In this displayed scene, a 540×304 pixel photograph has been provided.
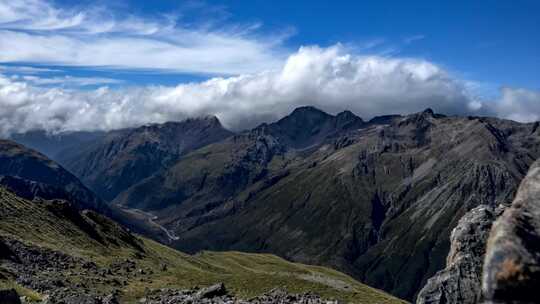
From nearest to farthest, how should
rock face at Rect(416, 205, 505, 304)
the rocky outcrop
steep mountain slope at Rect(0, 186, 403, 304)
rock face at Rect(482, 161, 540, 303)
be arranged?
rock face at Rect(482, 161, 540, 303) → rock face at Rect(416, 205, 505, 304) → the rocky outcrop → steep mountain slope at Rect(0, 186, 403, 304)

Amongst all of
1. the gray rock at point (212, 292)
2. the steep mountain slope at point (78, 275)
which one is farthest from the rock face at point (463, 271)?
the steep mountain slope at point (78, 275)

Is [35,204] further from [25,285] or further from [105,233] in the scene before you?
[25,285]

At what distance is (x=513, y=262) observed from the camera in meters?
16.3

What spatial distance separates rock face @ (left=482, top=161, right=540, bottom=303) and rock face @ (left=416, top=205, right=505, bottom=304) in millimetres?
16796

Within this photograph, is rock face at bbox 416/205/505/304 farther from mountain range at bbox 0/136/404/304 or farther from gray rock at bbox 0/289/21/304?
gray rock at bbox 0/289/21/304

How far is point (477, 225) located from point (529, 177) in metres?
17.7

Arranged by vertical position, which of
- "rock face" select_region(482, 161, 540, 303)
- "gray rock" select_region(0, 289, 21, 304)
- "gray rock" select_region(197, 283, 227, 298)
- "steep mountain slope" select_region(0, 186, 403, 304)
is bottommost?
"steep mountain slope" select_region(0, 186, 403, 304)

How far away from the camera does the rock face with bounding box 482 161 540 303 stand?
1606 cm

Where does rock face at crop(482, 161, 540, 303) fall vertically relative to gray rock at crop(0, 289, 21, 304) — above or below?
above

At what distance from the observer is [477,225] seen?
37562 mm

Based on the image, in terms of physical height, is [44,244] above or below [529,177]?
below

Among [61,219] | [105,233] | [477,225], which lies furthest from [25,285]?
[105,233]

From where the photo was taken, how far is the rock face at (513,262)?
16062mm

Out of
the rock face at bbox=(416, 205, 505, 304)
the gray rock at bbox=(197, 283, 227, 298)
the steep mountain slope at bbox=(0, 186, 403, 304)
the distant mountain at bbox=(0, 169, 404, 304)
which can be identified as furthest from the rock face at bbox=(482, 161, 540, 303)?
the gray rock at bbox=(197, 283, 227, 298)
